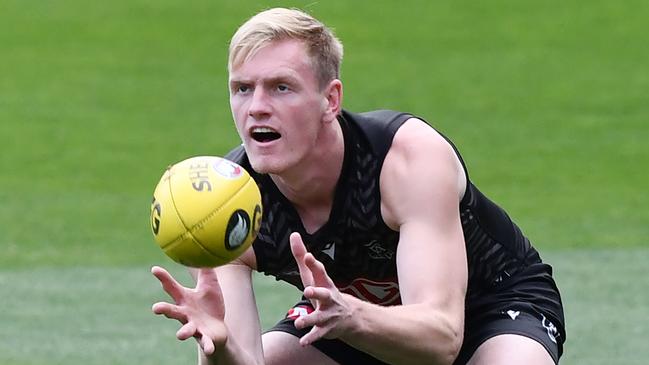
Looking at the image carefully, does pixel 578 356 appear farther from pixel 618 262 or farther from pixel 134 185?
pixel 134 185

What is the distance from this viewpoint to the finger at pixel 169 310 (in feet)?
19.0

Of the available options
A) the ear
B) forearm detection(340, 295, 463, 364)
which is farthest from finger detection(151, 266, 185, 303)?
the ear

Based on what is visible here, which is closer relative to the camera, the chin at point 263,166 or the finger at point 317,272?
the finger at point 317,272

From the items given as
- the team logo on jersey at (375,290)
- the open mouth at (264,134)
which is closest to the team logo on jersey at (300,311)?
the team logo on jersey at (375,290)

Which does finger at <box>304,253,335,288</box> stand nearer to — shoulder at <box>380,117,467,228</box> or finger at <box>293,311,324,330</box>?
finger at <box>293,311,324,330</box>

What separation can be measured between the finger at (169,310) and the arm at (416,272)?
521 millimetres

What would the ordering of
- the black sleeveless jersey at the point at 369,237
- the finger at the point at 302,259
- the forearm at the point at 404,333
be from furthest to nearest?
1. the black sleeveless jersey at the point at 369,237
2. the forearm at the point at 404,333
3. the finger at the point at 302,259

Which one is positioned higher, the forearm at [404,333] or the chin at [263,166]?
the chin at [263,166]

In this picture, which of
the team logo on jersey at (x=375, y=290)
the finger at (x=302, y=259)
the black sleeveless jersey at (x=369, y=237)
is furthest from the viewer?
the team logo on jersey at (x=375, y=290)

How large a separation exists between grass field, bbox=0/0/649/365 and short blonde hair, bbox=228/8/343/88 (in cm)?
363

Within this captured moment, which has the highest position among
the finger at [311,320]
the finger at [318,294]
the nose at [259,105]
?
the nose at [259,105]

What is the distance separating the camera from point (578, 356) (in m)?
9.70

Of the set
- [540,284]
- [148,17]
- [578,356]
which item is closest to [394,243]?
[540,284]

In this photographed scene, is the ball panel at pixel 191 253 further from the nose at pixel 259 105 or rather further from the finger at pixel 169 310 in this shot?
the nose at pixel 259 105
